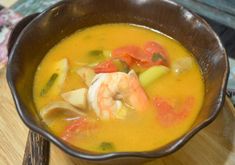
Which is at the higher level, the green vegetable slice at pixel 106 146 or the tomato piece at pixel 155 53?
the tomato piece at pixel 155 53

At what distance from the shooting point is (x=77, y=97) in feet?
4.23

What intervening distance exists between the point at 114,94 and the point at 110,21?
409 mm

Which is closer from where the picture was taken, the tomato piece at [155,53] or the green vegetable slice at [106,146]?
the green vegetable slice at [106,146]

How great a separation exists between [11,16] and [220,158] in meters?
1.30

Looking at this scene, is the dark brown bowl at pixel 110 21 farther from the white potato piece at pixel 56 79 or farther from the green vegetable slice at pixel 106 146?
the green vegetable slice at pixel 106 146

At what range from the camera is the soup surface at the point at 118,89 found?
1256mm

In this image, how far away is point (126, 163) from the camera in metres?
1.11

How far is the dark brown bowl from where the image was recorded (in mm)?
1166

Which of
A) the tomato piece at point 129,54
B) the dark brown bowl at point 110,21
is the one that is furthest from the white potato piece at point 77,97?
the tomato piece at point 129,54

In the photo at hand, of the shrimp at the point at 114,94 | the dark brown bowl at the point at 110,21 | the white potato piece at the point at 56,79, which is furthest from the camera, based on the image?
the white potato piece at the point at 56,79

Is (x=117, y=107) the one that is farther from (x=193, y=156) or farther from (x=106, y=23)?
(x=106, y=23)

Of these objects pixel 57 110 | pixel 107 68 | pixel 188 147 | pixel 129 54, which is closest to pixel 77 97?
pixel 57 110

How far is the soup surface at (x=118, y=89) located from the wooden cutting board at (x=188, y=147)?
3.5 inches

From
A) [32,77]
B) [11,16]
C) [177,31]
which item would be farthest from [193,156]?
[11,16]
